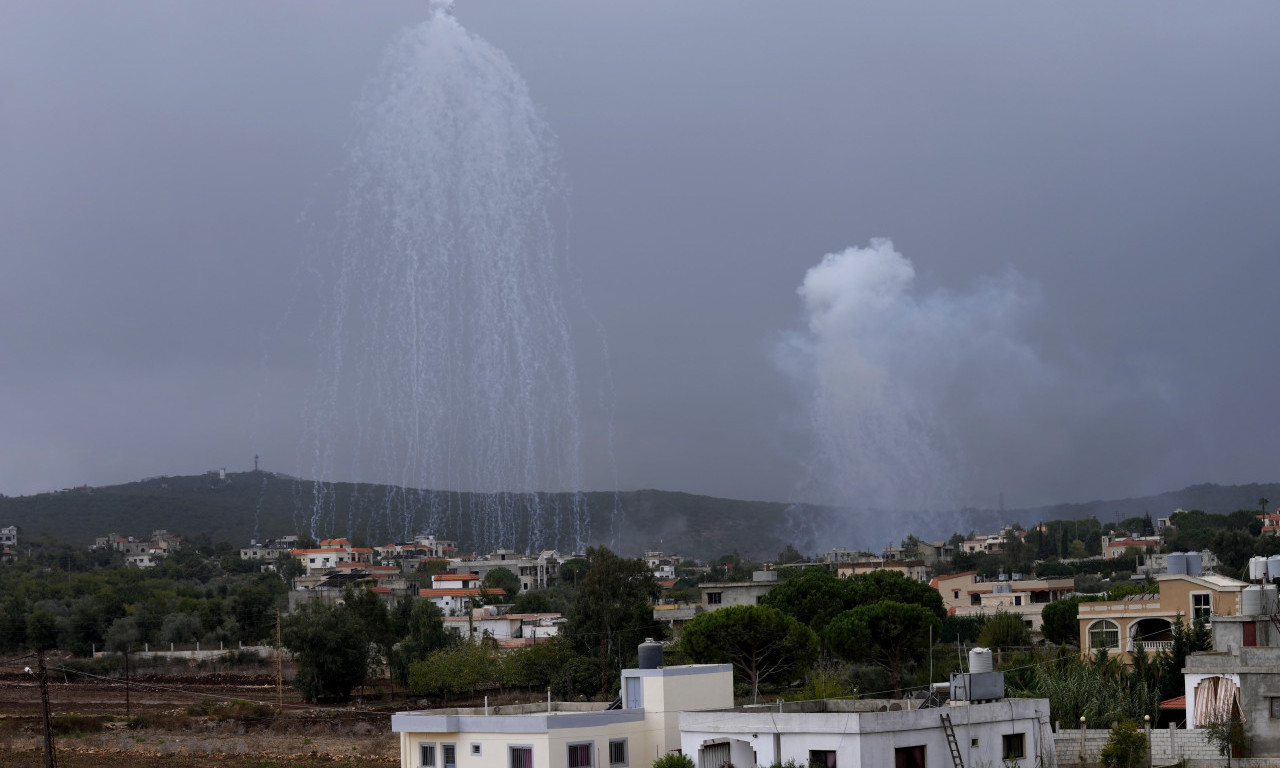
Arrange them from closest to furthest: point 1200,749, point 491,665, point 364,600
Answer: point 1200,749, point 491,665, point 364,600

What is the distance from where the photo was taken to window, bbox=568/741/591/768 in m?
28.9

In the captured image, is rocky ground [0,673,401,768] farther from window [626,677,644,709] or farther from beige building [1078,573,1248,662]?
beige building [1078,573,1248,662]

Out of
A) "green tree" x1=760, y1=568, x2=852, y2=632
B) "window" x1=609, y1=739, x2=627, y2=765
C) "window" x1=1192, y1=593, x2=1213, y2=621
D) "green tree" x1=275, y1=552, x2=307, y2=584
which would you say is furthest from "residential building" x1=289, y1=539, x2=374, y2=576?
"window" x1=609, y1=739, x2=627, y2=765

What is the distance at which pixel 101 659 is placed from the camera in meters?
A: 92.3

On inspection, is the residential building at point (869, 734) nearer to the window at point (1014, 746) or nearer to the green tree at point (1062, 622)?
the window at point (1014, 746)

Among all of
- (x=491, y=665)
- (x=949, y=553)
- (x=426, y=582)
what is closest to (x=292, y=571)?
(x=426, y=582)

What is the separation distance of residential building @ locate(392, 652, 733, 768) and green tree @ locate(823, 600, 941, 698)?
100 ft

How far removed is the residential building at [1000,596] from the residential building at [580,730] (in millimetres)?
51001

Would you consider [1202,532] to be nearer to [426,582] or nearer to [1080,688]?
[426,582]

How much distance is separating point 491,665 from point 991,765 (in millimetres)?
46744

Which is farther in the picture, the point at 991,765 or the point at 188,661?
the point at 188,661

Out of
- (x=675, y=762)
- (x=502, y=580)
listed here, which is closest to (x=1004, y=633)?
(x=675, y=762)

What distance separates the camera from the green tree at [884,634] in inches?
2411

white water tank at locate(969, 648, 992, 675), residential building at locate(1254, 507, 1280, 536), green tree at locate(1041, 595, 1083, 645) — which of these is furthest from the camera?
residential building at locate(1254, 507, 1280, 536)
